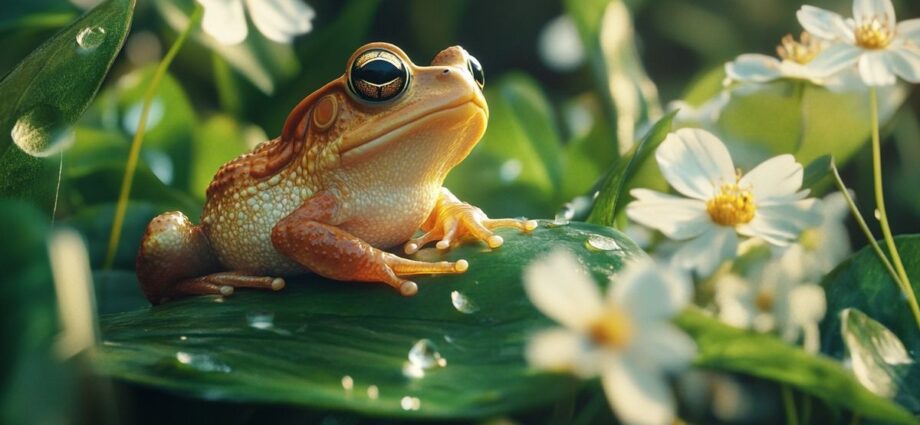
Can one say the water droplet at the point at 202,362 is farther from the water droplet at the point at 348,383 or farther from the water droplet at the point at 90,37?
the water droplet at the point at 90,37

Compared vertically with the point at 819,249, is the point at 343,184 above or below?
above

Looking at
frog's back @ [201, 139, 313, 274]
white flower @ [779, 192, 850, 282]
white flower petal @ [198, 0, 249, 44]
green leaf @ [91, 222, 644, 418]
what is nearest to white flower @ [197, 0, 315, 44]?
white flower petal @ [198, 0, 249, 44]

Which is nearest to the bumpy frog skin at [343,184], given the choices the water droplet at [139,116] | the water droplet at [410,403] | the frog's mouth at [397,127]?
the frog's mouth at [397,127]

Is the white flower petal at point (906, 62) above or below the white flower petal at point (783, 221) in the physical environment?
above

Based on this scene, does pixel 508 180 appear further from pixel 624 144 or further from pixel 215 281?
pixel 215 281

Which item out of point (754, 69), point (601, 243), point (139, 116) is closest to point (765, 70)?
point (754, 69)

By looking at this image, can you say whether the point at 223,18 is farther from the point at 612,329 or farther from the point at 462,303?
the point at 612,329

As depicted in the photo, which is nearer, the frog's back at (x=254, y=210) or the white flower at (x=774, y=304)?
the white flower at (x=774, y=304)
